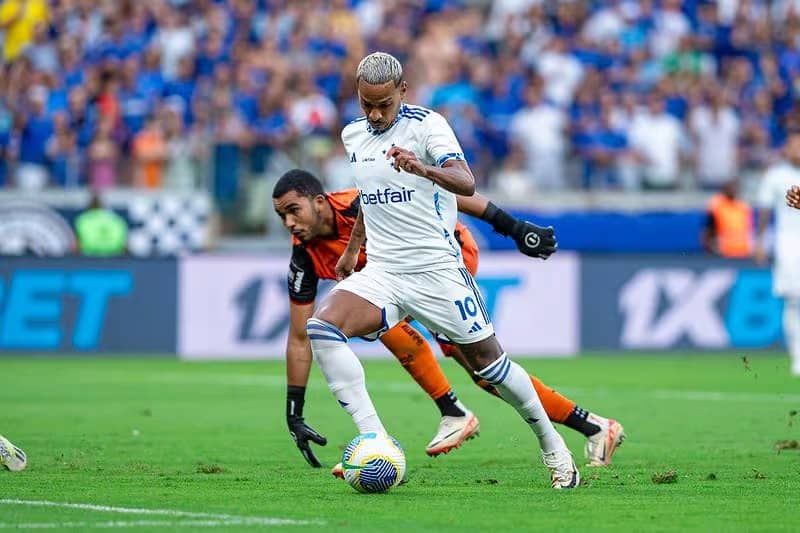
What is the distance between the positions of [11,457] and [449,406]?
2.87 m

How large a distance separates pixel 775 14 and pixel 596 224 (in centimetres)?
676

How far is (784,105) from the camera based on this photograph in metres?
25.3

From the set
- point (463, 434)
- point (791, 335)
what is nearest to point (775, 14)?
point (791, 335)

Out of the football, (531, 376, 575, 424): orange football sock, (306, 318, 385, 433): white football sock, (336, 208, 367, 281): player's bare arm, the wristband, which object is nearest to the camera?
the football

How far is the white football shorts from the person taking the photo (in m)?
8.29

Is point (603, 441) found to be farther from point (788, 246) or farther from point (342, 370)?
point (788, 246)

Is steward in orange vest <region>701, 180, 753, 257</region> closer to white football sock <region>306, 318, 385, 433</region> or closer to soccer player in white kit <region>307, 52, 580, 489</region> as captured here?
soccer player in white kit <region>307, 52, 580, 489</region>

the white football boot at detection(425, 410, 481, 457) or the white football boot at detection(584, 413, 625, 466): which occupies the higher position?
the white football boot at detection(584, 413, 625, 466)

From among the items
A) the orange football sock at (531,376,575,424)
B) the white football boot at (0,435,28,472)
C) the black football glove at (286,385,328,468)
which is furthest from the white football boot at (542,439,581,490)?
the white football boot at (0,435,28,472)

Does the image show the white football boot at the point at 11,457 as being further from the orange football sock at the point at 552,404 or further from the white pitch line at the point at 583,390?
the white pitch line at the point at 583,390

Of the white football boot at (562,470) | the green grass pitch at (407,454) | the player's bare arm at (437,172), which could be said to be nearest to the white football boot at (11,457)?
the green grass pitch at (407,454)

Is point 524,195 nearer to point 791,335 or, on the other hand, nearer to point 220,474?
point 791,335

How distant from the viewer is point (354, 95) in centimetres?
2333

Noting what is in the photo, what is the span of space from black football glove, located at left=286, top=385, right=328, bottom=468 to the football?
1405 mm
